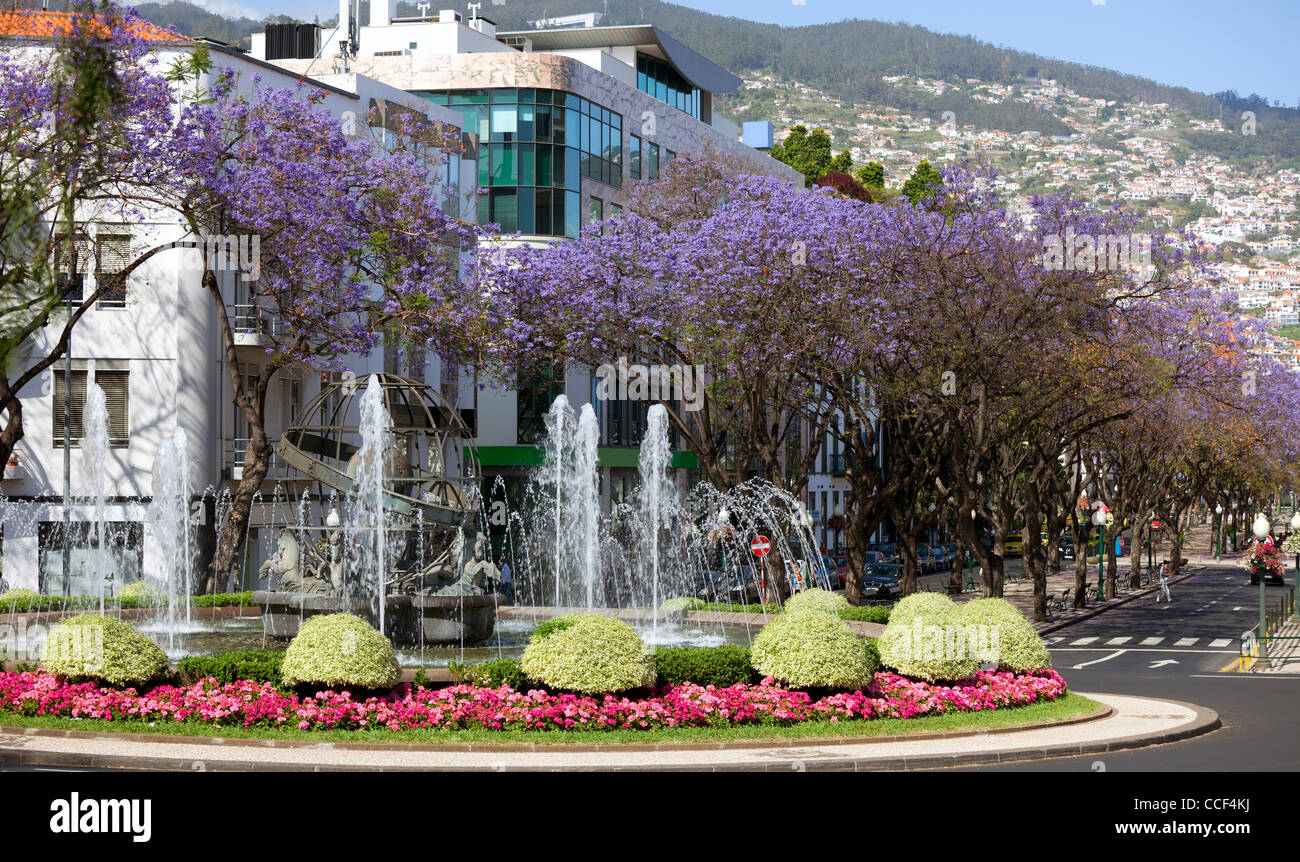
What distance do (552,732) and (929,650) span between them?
574 centimetres

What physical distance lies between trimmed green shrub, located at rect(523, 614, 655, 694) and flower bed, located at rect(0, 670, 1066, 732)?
19 cm

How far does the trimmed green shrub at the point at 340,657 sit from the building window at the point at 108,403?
23.9 metres

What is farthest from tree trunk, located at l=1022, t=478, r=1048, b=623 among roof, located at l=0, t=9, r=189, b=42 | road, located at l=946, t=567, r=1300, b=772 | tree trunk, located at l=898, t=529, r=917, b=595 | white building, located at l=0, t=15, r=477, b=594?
roof, located at l=0, t=9, r=189, b=42

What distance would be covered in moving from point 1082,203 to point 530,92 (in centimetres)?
2558

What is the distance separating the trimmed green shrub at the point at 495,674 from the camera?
731 inches

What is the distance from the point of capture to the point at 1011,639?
2189 cm

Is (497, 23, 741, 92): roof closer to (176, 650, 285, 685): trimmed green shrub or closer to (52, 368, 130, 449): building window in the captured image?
(52, 368, 130, 449): building window

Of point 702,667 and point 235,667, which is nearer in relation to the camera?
point 235,667

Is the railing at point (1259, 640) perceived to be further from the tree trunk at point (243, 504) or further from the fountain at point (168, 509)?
the fountain at point (168, 509)

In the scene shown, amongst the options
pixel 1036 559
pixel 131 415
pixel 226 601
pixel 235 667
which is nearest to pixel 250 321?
pixel 131 415

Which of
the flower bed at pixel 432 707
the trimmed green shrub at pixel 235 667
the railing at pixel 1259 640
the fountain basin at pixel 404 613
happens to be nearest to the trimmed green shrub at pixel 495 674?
the flower bed at pixel 432 707

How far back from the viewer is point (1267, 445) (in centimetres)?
6253

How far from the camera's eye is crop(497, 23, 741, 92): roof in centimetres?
6744

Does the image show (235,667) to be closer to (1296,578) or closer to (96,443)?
(96,443)
